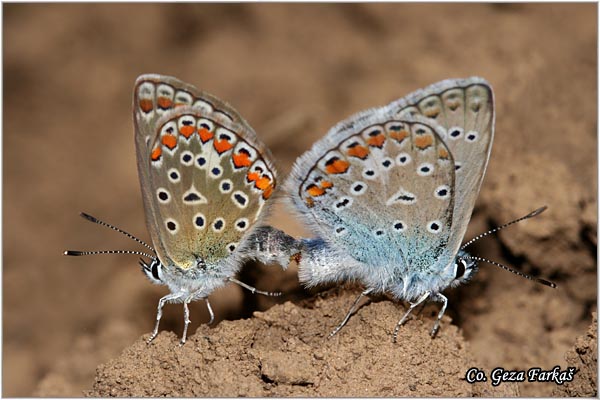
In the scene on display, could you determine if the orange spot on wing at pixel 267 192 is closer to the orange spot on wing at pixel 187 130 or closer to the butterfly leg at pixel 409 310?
the orange spot on wing at pixel 187 130

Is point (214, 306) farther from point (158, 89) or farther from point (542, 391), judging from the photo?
point (542, 391)

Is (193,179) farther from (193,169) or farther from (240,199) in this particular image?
(240,199)

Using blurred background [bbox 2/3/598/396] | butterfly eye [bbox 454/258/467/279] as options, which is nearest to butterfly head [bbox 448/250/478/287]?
butterfly eye [bbox 454/258/467/279]

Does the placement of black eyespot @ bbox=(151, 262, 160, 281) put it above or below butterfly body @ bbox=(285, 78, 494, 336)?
below

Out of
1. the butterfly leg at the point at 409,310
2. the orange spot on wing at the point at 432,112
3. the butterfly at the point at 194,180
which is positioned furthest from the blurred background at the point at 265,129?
the orange spot on wing at the point at 432,112

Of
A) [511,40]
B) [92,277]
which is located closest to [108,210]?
[92,277]

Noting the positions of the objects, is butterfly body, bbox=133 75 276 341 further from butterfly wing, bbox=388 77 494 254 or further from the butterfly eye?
the butterfly eye

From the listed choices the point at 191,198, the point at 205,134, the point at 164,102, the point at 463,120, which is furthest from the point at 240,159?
the point at 463,120
